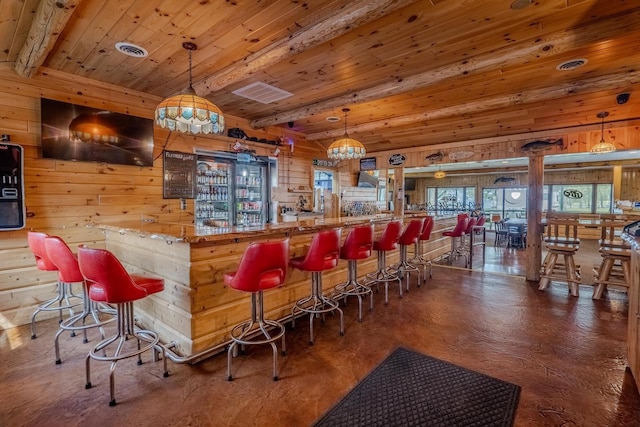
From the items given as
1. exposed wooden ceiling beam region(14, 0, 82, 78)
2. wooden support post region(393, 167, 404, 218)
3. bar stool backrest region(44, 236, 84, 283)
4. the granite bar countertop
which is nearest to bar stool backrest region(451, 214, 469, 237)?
wooden support post region(393, 167, 404, 218)

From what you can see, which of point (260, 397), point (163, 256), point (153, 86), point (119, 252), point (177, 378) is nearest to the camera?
point (260, 397)

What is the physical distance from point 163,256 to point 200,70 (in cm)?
206

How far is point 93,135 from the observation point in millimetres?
3686

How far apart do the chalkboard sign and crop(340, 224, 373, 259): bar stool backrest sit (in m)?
2.67

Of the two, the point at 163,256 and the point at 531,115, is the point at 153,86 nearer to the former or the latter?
the point at 163,256

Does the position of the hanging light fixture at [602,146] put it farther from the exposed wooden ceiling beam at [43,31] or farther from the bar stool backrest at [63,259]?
the bar stool backrest at [63,259]

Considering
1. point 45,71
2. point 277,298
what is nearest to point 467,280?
point 277,298

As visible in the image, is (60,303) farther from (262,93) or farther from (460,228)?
(460,228)

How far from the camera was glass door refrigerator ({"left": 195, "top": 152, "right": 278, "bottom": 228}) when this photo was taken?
16.7 feet

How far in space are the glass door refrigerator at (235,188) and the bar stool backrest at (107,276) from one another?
2677mm

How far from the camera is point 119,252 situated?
11.1 ft

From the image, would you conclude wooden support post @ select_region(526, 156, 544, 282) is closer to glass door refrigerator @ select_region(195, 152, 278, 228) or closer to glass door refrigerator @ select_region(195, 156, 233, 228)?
glass door refrigerator @ select_region(195, 152, 278, 228)

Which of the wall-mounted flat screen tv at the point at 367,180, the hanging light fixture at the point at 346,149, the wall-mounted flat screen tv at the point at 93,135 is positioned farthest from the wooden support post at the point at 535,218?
the wall-mounted flat screen tv at the point at 93,135

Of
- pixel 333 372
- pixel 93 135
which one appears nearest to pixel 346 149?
pixel 333 372
